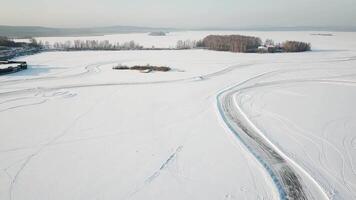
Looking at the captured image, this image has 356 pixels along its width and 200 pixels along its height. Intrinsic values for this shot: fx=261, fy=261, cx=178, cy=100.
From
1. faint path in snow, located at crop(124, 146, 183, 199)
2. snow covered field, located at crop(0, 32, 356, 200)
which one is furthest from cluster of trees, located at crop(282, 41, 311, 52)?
faint path in snow, located at crop(124, 146, 183, 199)

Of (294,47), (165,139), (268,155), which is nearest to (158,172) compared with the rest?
(165,139)

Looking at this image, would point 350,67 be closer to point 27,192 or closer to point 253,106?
point 253,106

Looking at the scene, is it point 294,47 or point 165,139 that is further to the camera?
point 294,47

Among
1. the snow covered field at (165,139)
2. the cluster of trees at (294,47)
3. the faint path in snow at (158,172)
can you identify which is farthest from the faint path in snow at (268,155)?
the cluster of trees at (294,47)

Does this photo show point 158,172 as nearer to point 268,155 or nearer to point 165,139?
point 165,139

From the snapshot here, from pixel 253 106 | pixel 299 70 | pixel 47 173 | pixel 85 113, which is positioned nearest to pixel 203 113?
pixel 253 106

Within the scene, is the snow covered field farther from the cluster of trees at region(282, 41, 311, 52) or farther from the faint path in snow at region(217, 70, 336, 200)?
the cluster of trees at region(282, 41, 311, 52)

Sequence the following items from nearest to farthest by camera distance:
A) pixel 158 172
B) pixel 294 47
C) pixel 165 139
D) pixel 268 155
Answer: pixel 158 172 → pixel 268 155 → pixel 165 139 → pixel 294 47

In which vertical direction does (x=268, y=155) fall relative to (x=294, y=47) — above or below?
below

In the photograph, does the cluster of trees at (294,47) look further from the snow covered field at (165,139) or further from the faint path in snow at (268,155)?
the faint path in snow at (268,155)
